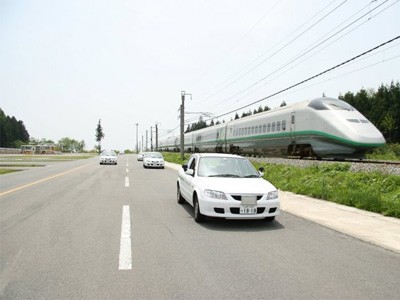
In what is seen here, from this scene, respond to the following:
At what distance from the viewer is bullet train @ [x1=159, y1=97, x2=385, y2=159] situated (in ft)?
56.1

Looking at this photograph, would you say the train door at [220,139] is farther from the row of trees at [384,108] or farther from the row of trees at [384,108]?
the row of trees at [384,108]

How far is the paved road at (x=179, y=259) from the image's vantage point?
3.96 m

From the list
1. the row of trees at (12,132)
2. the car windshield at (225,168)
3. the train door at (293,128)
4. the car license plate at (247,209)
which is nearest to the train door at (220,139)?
the train door at (293,128)

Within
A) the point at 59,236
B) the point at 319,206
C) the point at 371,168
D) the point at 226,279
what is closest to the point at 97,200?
the point at 59,236

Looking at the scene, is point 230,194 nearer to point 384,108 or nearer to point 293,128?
point 293,128

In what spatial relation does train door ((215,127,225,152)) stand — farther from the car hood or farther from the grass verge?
the car hood

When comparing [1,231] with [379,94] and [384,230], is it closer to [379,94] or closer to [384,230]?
[384,230]

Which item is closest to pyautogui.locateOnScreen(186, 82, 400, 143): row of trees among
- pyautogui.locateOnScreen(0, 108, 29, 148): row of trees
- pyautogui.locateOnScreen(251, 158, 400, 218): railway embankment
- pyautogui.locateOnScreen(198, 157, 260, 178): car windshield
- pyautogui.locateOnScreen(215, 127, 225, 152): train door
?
pyautogui.locateOnScreen(215, 127, 225, 152): train door

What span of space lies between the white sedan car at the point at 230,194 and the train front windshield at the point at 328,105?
1132 centimetres

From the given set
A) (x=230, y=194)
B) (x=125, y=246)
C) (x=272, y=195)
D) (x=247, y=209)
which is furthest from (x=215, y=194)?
(x=125, y=246)

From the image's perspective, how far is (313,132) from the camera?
61.3 feet

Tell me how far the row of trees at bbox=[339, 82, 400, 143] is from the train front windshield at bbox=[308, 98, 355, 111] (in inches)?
1572

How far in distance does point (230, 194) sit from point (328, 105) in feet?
43.5

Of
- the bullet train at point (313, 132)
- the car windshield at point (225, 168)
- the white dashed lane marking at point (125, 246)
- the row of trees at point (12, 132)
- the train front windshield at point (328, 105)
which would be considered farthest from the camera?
the row of trees at point (12, 132)
